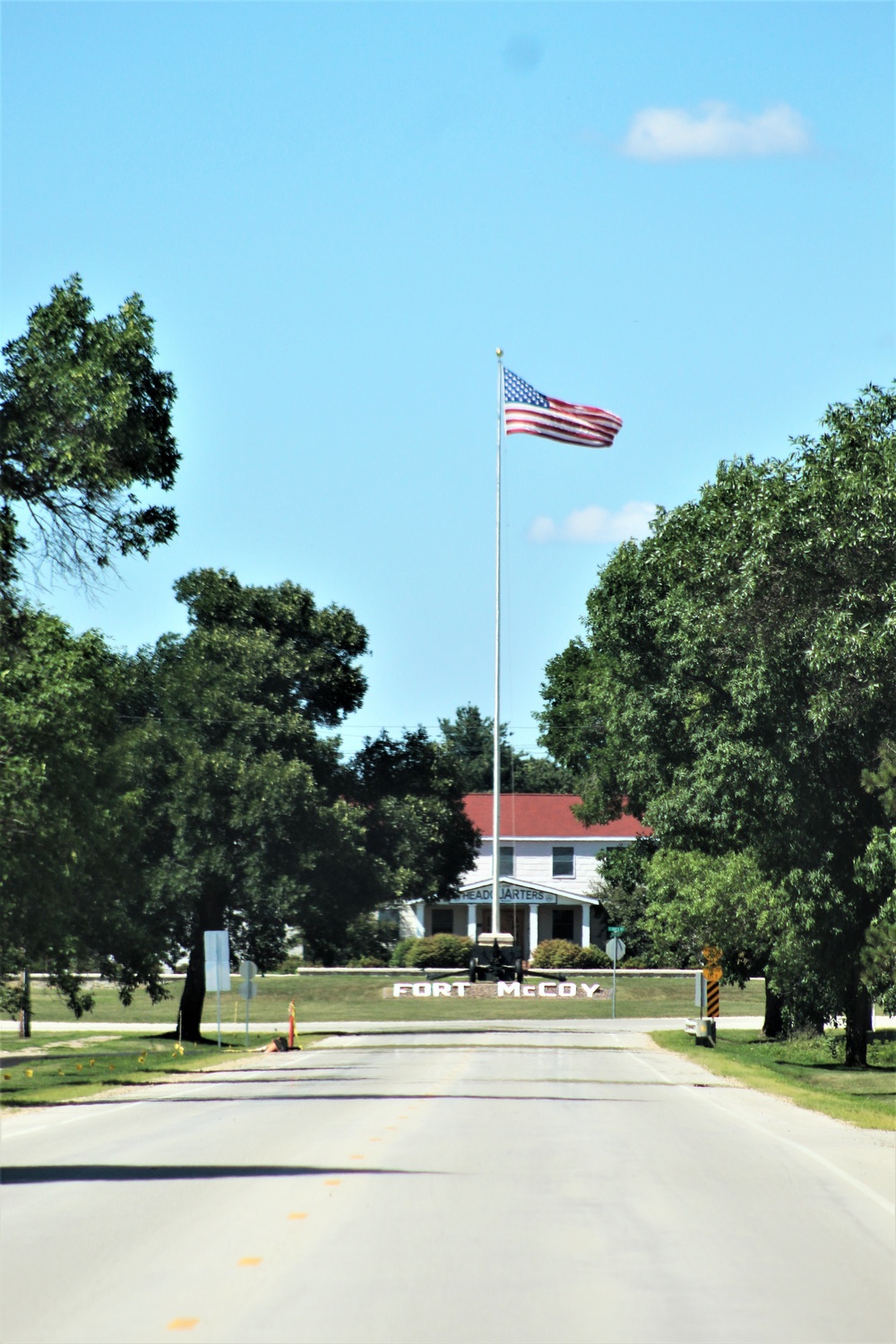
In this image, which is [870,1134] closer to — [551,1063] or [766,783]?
[766,783]

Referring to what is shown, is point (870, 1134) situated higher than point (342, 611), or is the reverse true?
point (342, 611)

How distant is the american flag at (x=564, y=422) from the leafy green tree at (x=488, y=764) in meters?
76.5

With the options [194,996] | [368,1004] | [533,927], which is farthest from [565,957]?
[194,996]

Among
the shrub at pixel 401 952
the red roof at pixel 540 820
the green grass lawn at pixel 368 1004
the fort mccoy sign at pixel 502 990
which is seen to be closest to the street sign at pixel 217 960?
the green grass lawn at pixel 368 1004

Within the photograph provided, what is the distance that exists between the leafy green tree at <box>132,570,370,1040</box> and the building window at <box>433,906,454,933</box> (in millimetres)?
38363

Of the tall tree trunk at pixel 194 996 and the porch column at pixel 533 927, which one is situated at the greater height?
the porch column at pixel 533 927

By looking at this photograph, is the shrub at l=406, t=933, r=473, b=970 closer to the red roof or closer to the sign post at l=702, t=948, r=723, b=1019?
the red roof

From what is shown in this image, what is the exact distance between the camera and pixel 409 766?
5012cm

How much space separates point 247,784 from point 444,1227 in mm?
34096

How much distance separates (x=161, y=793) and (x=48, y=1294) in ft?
122

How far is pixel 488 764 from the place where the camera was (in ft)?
413

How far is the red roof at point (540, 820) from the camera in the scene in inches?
3406

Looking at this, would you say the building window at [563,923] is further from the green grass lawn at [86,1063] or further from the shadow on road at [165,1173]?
the shadow on road at [165,1173]

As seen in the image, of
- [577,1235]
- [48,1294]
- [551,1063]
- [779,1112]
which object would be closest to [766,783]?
[551,1063]
